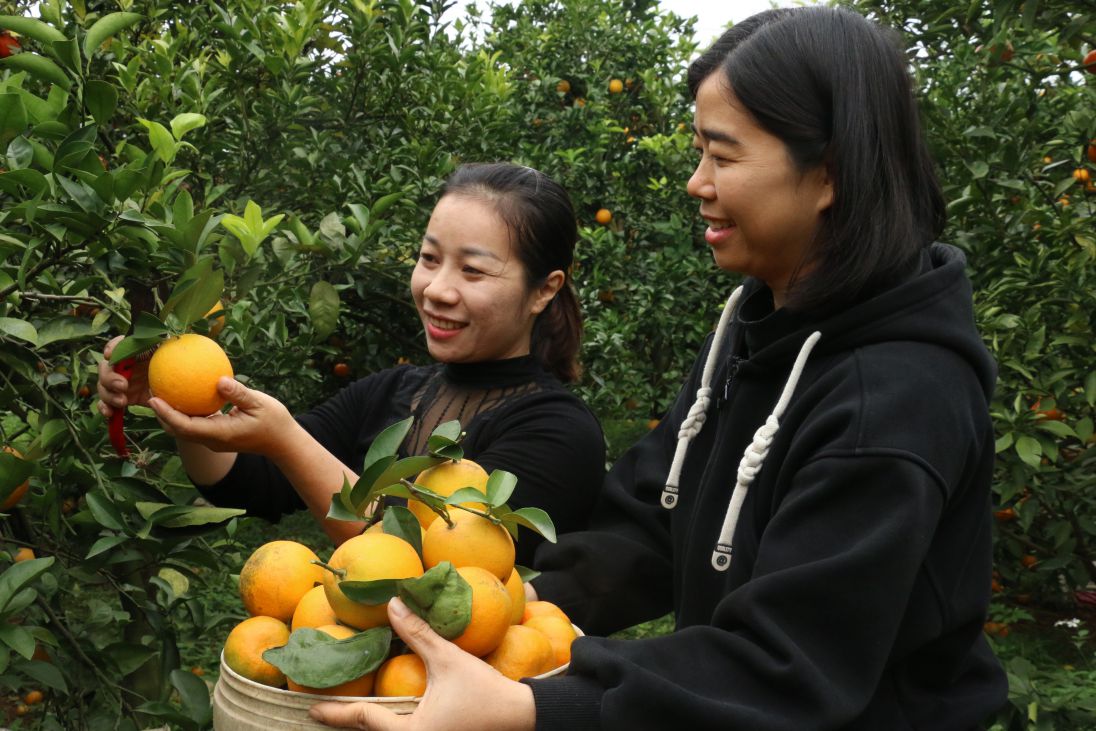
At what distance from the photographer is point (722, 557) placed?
145 cm

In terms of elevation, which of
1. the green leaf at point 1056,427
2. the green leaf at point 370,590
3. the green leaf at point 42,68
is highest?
the green leaf at point 42,68

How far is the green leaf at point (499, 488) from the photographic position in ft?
4.37

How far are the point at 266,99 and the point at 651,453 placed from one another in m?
2.04

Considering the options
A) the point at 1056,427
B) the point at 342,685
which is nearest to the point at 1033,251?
the point at 1056,427

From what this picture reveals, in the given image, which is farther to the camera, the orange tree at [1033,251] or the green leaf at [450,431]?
the orange tree at [1033,251]

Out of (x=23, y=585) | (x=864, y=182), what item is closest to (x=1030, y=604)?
(x=864, y=182)

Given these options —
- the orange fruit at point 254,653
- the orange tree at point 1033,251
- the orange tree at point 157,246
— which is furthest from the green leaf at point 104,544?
the orange tree at point 1033,251

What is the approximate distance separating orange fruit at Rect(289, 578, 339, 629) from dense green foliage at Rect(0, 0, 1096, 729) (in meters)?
0.46

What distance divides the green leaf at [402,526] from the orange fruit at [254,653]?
0.17 metres

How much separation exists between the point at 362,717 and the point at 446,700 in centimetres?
9

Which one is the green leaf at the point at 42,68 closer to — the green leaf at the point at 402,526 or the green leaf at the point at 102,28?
the green leaf at the point at 102,28

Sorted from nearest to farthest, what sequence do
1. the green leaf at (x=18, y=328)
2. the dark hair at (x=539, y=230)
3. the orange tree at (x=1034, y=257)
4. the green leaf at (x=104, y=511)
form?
the green leaf at (x=18, y=328) < the green leaf at (x=104, y=511) < the dark hair at (x=539, y=230) < the orange tree at (x=1034, y=257)

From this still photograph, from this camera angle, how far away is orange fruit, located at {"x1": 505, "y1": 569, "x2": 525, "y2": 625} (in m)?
1.37

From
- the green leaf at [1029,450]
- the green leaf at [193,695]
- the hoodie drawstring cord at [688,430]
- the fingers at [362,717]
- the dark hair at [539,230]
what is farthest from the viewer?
the green leaf at [1029,450]
